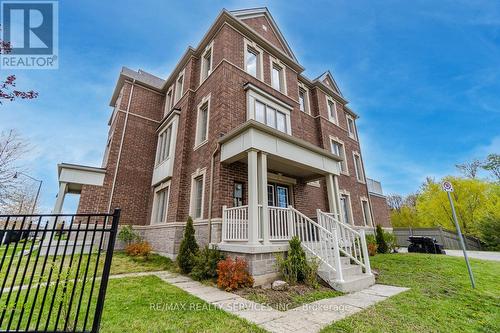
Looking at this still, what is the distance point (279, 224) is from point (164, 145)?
839cm

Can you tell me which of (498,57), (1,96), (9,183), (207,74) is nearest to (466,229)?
(498,57)

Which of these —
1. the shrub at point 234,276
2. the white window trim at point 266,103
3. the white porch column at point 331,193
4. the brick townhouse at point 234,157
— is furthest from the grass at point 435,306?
the white window trim at point 266,103

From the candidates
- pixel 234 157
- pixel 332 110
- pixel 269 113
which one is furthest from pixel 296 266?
pixel 332 110

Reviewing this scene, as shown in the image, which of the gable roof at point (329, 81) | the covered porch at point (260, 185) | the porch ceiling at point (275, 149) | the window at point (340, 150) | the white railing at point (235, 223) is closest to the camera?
the covered porch at point (260, 185)

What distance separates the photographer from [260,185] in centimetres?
639

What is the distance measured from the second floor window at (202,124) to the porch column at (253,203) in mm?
3892

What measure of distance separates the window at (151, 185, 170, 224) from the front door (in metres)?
5.02

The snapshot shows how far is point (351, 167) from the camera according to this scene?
14930 mm

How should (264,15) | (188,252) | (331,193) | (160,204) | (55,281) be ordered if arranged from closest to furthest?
(55,281), (188,252), (331,193), (160,204), (264,15)

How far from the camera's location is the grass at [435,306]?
3.32 meters

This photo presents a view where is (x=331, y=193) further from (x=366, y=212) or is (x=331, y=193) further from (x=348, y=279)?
(x=366, y=212)

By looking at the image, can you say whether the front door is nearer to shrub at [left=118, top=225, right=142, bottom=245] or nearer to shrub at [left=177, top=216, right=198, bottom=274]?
shrub at [left=177, top=216, right=198, bottom=274]

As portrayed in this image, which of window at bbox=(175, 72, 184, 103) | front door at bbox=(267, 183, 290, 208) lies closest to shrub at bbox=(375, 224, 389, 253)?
front door at bbox=(267, 183, 290, 208)

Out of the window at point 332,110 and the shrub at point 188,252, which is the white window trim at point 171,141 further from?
the window at point 332,110
